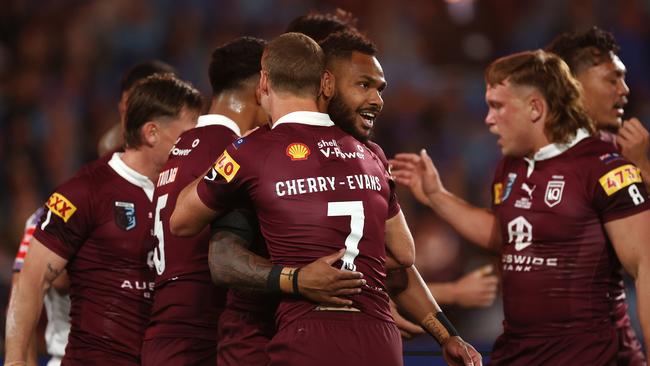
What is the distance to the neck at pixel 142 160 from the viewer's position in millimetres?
4230

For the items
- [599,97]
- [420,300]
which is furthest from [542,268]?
[599,97]

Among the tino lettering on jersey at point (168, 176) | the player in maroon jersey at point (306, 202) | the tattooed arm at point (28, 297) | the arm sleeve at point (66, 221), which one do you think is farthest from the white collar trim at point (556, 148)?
the tattooed arm at point (28, 297)

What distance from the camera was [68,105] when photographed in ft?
26.1

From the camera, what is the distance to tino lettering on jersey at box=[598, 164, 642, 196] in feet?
12.5

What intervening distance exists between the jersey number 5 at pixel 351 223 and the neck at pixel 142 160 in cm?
146

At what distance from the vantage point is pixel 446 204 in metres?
4.60

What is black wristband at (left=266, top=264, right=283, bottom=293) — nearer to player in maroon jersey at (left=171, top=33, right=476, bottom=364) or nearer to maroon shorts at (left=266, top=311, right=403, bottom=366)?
player in maroon jersey at (left=171, top=33, right=476, bottom=364)

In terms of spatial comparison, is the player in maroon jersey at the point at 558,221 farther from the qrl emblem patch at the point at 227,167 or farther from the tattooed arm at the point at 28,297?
the tattooed arm at the point at 28,297

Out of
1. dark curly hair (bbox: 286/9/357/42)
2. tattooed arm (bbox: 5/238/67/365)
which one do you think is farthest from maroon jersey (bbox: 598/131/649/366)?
tattooed arm (bbox: 5/238/67/365)

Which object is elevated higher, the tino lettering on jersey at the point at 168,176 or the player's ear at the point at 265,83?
the player's ear at the point at 265,83

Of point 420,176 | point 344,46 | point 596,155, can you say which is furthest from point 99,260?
point 596,155

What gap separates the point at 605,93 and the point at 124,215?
2.23 meters

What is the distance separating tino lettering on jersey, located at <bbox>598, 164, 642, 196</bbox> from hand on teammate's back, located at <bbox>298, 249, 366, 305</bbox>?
1305 mm

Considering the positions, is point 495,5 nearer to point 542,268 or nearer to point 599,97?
point 599,97
